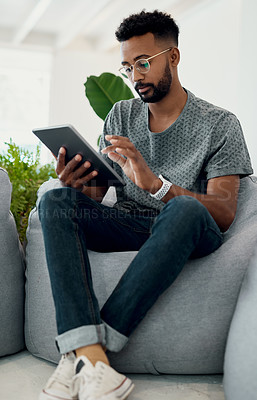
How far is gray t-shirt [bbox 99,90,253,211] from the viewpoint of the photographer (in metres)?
1.48

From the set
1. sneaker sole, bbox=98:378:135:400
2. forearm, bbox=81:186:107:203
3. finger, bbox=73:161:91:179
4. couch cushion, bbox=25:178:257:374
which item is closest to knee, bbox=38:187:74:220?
finger, bbox=73:161:91:179

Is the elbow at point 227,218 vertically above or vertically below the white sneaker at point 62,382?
above

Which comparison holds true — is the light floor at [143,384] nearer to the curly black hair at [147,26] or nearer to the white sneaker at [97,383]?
the white sneaker at [97,383]

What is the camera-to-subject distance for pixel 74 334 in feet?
3.59

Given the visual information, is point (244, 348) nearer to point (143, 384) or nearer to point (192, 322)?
point (192, 322)

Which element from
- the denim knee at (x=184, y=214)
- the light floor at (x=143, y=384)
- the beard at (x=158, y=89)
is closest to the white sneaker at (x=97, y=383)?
the light floor at (x=143, y=384)

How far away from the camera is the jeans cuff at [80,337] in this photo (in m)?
1.09

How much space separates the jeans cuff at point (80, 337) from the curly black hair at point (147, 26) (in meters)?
1.08

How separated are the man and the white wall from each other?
4.27 ft

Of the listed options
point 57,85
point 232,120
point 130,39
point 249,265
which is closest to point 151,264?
point 249,265

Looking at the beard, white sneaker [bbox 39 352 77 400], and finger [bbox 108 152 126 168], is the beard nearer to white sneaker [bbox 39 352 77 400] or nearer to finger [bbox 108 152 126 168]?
finger [bbox 108 152 126 168]

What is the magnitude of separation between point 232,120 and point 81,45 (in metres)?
5.24

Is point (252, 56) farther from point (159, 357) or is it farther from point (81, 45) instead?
point (81, 45)

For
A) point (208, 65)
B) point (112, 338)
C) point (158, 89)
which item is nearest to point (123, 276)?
point (112, 338)
